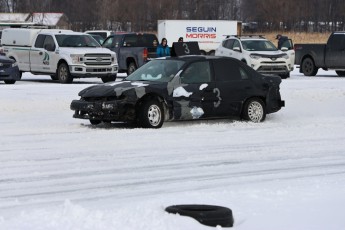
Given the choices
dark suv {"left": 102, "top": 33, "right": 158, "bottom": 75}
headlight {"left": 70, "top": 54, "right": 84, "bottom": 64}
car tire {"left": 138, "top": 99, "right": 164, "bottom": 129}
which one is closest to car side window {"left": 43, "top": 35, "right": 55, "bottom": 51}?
headlight {"left": 70, "top": 54, "right": 84, "bottom": 64}

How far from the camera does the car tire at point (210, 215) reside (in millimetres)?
7426

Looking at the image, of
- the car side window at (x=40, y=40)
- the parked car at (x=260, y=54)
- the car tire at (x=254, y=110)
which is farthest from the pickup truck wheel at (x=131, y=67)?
the car tire at (x=254, y=110)

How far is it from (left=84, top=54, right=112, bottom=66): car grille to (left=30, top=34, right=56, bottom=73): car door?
1500 mm

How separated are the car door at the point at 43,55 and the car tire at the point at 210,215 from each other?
2183cm

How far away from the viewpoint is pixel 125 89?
15016 mm

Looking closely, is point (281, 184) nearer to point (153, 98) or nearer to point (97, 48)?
point (153, 98)

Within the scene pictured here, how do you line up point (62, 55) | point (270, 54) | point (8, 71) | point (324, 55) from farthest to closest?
point (324, 55) < point (270, 54) < point (62, 55) < point (8, 71)

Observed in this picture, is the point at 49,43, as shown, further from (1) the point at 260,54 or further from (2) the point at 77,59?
(1) the point at 260,54

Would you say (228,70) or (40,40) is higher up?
(40,40)

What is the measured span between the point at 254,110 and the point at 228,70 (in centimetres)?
98

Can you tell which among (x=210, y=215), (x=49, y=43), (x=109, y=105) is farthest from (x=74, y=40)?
(x=210, y=215)

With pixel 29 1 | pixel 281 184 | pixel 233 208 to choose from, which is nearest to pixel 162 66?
pixel 281 184

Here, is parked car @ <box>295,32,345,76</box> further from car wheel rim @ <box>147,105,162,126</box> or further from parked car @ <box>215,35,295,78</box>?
car wheel rim @ <box>147,105,162,126</box>

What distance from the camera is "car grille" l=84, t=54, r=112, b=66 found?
28172 millimetres
